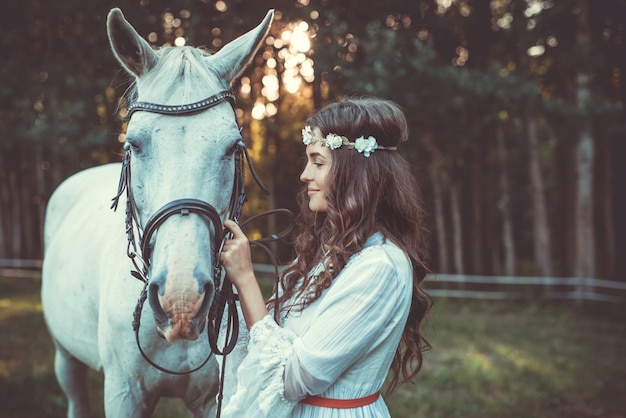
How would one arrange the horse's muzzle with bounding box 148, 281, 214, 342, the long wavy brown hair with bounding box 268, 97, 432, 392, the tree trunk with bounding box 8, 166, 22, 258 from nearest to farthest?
the horse's muzzle with bounding box 148, 281, 214, 342, the long wavy brown hair with bounding box 268, 97, 432, 392, the tree trunk with bounding box 8, 166, 22, 258

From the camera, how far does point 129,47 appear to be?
2.05m

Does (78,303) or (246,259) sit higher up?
(246,259)

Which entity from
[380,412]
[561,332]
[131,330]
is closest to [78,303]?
[131,330]

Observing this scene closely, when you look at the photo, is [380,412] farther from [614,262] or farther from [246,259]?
[614,262]

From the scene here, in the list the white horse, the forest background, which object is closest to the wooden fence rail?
the forest background

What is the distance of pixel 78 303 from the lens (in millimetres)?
3047

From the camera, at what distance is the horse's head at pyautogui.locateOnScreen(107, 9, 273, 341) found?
5.29 feet

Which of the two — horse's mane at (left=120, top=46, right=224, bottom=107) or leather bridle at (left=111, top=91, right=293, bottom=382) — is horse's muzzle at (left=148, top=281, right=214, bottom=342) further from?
horse's mane at (left=120, top=46, right=224, bottom=107)

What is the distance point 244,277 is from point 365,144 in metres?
0.59

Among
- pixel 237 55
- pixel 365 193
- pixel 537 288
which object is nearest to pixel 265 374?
pixel 365 193

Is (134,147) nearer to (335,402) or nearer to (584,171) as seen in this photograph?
(335,402)

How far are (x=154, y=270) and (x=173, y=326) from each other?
18 centimetres

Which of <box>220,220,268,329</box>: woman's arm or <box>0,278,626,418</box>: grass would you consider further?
<box>0,278,626,418</box>: grass

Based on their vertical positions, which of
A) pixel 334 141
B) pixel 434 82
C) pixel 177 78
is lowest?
pixel 334 141
